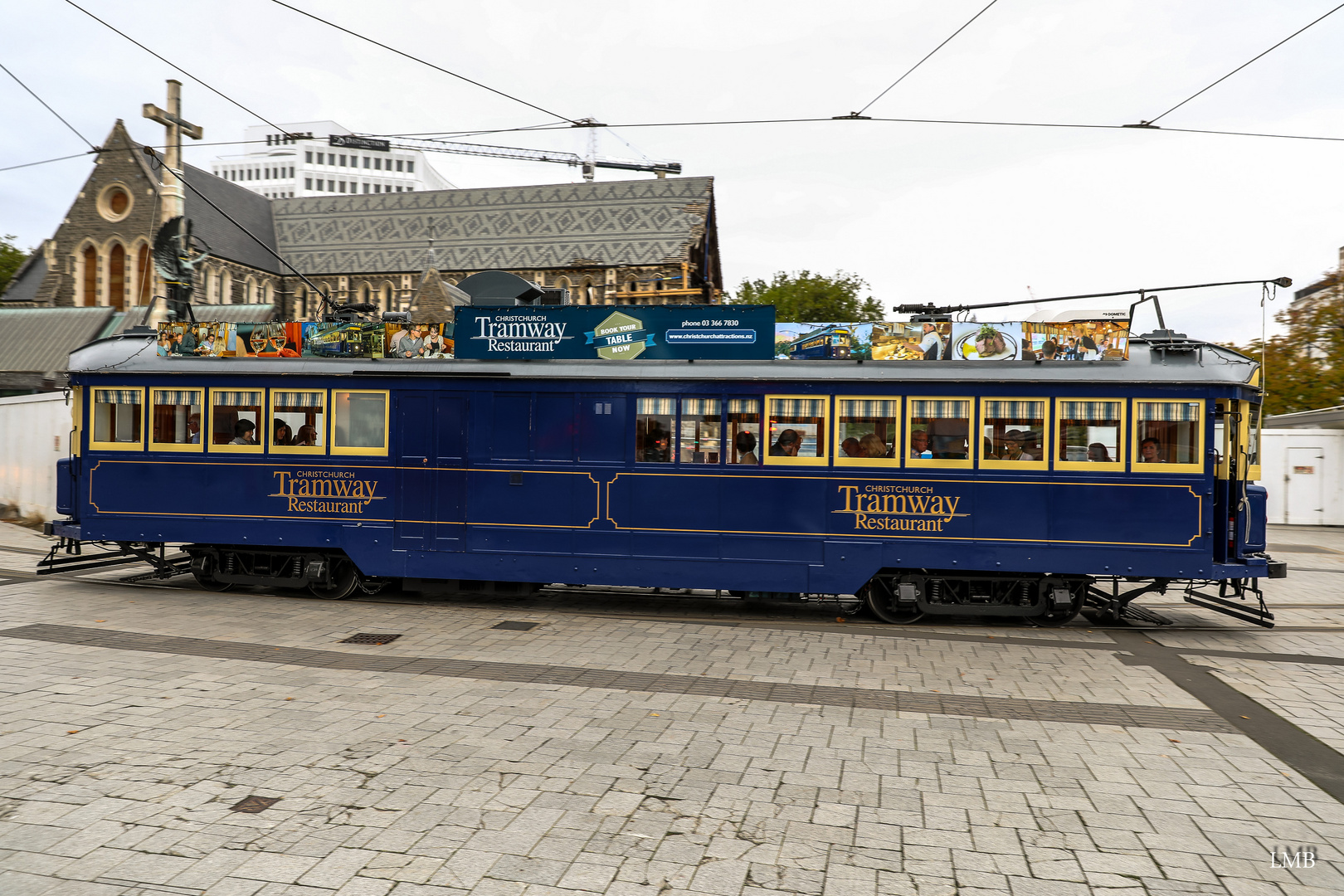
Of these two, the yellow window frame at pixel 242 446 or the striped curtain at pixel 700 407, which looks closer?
the striped curtain at pixel 700 407

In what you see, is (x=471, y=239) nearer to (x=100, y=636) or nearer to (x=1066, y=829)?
(x=100, y=636)

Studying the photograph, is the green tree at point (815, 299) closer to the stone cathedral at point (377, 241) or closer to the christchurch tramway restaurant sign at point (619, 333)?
the stone cathedral at point (377, 241)

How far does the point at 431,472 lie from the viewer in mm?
10203

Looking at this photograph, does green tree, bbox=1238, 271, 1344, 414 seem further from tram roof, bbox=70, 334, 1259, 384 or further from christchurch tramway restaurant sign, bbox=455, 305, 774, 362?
christchurch tramway restaurant sign, bbox=455, 305, 774, 362

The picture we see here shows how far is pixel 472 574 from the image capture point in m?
10.2

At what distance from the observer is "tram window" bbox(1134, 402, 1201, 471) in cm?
916

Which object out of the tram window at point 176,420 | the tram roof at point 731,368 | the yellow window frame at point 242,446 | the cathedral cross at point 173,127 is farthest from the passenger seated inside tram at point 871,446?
the cathedral cross at point 173,127

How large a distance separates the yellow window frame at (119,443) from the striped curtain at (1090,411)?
1174 cm

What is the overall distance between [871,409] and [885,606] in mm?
2457

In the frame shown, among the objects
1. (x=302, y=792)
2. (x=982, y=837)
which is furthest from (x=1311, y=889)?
(x=302, y=792)

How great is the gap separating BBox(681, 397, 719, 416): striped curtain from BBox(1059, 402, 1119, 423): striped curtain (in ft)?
13.2

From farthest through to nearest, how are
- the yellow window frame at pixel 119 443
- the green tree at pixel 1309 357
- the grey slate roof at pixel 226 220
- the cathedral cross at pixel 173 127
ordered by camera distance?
the grey slate roof at pixel 226 220 → the green tree at pixel 1309 357 → the cathedral cross at pixel 173 127 → the yellow window frame at pixel 119 443

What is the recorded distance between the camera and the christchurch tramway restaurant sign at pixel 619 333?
32.6 ft

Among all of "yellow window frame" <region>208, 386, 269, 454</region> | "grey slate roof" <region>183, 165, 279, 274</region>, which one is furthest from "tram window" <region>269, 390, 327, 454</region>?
"grey slate roof" <region>183, 165, 279, 274</region>
